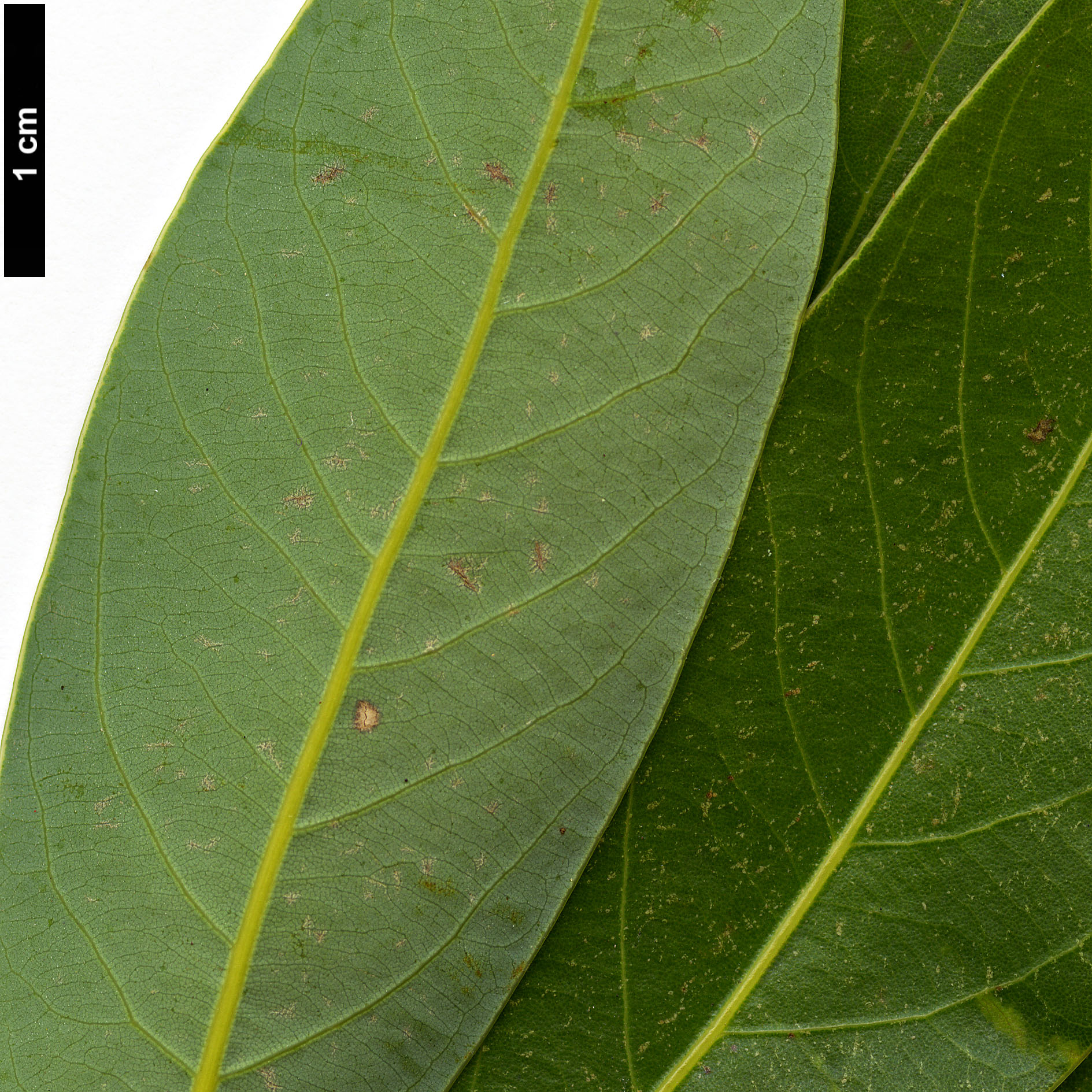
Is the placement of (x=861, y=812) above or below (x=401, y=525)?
below

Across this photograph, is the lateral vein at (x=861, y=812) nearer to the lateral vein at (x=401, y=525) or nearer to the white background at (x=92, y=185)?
the lateral vein at (x=401, y=525)

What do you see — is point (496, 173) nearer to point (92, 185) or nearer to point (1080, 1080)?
point (92, 185)

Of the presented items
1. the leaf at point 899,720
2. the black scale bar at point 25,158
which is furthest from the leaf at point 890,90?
the black scale bar at point 25,158

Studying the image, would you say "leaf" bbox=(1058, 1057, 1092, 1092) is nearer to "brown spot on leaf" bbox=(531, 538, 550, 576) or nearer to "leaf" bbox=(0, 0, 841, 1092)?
"leaf" bbox=(0, 0, 841, 1092)

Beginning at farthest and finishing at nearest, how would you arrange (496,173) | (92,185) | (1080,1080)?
1. (92,185)
2. (1080,1080)
3. (496,173)

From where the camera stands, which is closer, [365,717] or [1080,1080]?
[365,717]

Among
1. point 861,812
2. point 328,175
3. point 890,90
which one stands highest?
point 890,90

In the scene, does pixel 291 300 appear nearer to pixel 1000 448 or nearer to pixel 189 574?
pixel 189 574

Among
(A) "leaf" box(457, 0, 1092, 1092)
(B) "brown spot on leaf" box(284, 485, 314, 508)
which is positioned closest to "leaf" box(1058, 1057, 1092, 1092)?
(A) "leaf" box(457, 0, 1092, 1092)

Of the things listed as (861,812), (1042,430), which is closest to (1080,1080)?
(861,812)
